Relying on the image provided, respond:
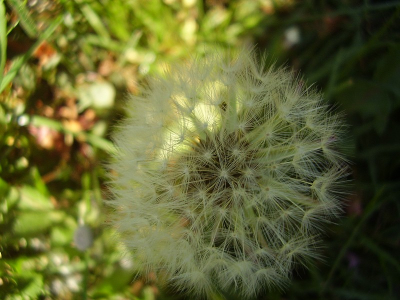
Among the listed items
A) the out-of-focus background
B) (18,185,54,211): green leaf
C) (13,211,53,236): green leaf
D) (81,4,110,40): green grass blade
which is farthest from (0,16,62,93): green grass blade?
(13,211,53,236): green leaf

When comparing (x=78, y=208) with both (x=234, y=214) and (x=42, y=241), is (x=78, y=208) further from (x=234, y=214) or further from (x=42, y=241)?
(x=234, y=214)

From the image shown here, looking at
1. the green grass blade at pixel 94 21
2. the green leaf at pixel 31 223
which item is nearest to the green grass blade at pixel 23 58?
the green grass blade at pixel 94 21

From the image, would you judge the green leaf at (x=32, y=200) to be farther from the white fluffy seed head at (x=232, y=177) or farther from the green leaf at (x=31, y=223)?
the white fluffy seed head at (x=232, y=177)

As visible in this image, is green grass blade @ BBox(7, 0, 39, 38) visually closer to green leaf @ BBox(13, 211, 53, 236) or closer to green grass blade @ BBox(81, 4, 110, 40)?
green grass blade @ BBox(81, 4, 110, 40)

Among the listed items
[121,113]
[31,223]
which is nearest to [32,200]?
[31,223]

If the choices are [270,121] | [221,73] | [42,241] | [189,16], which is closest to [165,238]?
[270,121]

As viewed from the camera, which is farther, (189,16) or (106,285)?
(189,16)

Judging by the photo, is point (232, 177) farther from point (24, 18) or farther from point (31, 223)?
point (24, 18)
